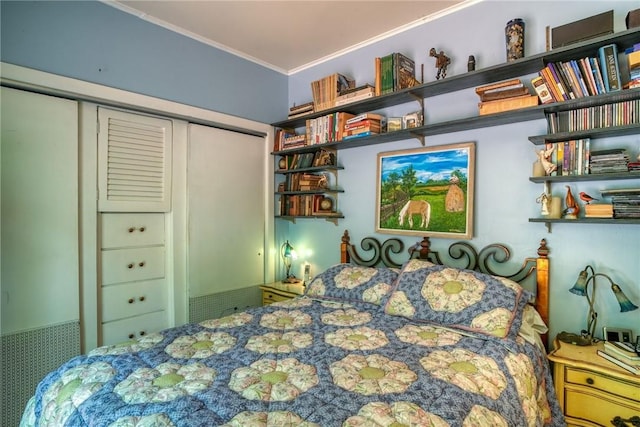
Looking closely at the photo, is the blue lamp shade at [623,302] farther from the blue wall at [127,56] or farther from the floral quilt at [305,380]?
the blue wall at [127,56]

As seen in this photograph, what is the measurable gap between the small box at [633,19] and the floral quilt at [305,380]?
165cm

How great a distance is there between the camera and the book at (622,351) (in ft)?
5.17

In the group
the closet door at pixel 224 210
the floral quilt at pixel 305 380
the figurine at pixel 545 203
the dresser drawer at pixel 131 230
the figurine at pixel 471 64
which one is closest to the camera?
the floral quilt at pixel 305 380

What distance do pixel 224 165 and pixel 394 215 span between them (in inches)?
61.4

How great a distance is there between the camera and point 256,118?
10.8ft

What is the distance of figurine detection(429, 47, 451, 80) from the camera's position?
7.77 feet

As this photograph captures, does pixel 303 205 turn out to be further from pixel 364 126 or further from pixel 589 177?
pixel 589 177

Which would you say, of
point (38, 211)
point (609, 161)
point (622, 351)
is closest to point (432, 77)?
point (609, 161)

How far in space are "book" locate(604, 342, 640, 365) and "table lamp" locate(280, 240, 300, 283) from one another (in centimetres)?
231

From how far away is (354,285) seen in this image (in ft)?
7.93

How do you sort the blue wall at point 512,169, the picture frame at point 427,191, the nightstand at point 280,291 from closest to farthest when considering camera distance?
the blue wall at point 512,169, the picture frame at point 427,191, the nightstand at point 280,291

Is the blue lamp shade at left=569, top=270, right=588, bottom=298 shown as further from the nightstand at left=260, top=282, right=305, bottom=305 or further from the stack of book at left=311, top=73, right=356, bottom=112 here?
the stack of book at left=311, top=73, right=356, bottom=112

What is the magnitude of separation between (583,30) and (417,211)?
1391mm

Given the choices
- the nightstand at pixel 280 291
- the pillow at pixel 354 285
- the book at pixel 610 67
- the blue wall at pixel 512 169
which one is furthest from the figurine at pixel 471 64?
the nightstand at pixel 280 291
